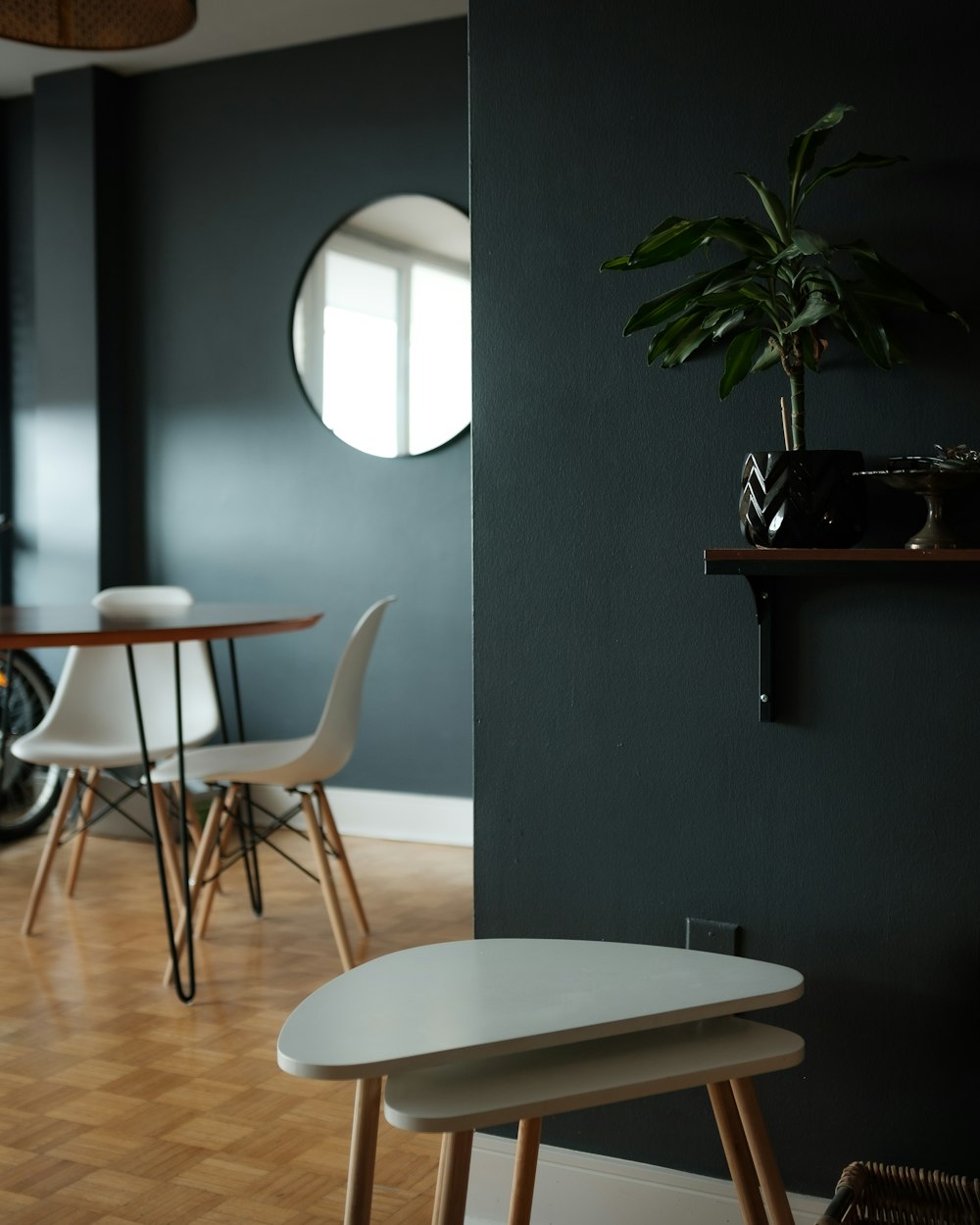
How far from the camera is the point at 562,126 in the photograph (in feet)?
6.00

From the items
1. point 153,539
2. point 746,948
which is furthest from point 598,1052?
point 153,539

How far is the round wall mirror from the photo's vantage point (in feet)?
14.3

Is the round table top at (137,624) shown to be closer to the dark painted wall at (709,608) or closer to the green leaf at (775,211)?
the dark painted wall at (709,608)

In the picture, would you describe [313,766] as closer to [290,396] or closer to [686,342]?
[686,342]

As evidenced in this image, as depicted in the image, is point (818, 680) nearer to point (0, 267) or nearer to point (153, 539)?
point (153, 539)

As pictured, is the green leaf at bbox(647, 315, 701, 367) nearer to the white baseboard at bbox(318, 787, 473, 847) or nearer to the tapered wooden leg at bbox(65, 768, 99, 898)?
the tapered wooden leg at bbox(65, 768, 99, 898)

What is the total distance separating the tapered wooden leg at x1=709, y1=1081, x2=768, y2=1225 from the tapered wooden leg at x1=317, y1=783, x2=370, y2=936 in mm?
1682

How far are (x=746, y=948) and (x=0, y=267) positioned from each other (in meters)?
4.28

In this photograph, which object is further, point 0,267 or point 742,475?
point 0,267

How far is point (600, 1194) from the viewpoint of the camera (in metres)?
1.84

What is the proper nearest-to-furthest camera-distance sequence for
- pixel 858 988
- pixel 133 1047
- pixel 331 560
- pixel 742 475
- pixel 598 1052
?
pixel 598 1052, pixel 742 475, pixel 858 988, pixel 133 1047, pixel 331 560

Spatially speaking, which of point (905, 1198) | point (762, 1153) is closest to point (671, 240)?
point (762, 1153)

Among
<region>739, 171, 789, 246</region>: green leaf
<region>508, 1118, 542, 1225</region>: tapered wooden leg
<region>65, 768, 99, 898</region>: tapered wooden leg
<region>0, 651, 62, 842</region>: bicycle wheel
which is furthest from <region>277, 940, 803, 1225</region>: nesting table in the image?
<region>0, 651, 62, 842</region>: bicycle wheel

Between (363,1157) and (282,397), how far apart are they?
3665 mm
